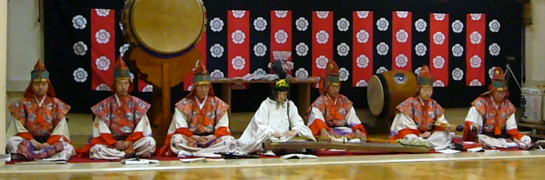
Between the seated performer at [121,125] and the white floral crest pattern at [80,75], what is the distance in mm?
1685

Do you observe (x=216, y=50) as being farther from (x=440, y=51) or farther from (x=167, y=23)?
(x=440, y=51)

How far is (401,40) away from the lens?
28.0 ft

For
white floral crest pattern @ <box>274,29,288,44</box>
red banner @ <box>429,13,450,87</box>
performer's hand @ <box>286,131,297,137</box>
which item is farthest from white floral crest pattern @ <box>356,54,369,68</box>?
performer's hand @ <box>286,131,297,137</box>

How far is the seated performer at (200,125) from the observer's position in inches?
232

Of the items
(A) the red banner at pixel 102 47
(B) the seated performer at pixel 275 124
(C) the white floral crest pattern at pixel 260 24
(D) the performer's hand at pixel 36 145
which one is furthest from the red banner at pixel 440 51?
(D) the performer's hand at pixel 36 145

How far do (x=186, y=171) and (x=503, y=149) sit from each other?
11.2 feet

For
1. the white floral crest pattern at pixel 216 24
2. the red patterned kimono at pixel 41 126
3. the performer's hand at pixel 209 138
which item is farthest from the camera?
the white floral crest pattern at pixel 216 24

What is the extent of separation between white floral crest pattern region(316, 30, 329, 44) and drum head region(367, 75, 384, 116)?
2.53 feet

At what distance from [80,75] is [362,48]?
3526 mm

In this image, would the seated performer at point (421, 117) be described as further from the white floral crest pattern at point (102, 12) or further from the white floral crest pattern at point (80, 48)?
the white floral crest pattern at point (80, 48)

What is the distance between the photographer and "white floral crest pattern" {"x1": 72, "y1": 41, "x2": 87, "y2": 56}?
7.43m

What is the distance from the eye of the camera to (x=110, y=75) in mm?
7570

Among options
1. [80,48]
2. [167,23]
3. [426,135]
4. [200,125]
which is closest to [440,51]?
[426,135]

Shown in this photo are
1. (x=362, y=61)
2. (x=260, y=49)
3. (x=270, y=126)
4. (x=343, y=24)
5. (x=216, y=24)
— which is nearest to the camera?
(x=270, y=126)
